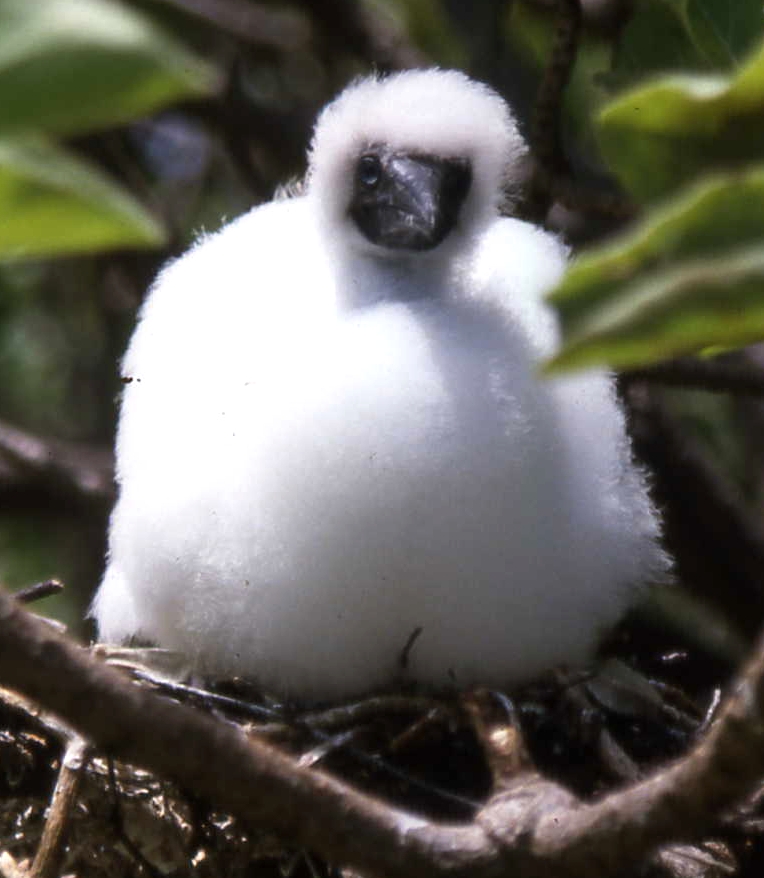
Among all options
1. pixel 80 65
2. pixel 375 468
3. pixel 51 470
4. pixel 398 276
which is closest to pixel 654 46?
pixel 398 276

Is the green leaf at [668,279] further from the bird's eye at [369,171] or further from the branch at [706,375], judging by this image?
the branch at [706,375]

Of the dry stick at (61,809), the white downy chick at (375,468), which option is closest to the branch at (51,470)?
the white downy chick at (375,468)

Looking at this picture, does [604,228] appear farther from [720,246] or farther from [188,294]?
[720,246]

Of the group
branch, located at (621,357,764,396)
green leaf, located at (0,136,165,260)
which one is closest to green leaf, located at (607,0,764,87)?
branch, located at (621,357,764,396)

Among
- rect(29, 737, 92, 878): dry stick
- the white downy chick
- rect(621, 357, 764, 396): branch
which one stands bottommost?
rect(29, 737, 92, 878): dry stick

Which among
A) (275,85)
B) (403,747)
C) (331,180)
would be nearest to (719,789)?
(403,747)

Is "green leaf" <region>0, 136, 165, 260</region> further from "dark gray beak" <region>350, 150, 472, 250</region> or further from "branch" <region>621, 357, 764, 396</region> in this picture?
"branch" <region>621, 357, 764, 396</region>

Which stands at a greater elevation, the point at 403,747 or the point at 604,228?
the point at 604,228
